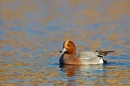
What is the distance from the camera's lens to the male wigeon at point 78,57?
51.6ft

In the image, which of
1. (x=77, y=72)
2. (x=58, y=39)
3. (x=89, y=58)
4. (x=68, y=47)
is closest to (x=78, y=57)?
(x=89, y=58)

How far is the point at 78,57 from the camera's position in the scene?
15.8 m

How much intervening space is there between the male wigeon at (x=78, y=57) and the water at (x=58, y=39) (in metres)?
0.33

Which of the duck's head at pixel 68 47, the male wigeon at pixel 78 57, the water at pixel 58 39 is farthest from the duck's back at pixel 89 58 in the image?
the water at pixel 58 39

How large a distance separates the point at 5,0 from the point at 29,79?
27.4 meters

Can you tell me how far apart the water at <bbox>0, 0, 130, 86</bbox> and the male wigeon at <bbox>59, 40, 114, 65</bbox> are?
1.08 feet

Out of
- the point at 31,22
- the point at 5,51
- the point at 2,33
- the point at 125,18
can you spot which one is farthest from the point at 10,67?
the point at 125,18

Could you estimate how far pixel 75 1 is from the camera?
38375mm

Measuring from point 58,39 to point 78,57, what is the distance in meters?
5.81

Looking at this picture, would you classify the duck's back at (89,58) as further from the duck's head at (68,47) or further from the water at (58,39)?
the water at (58,39)

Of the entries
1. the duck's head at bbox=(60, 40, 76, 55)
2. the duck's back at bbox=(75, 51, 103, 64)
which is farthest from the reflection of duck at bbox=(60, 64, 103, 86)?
the duck's head at bbox=(60, 40, 76, 55)

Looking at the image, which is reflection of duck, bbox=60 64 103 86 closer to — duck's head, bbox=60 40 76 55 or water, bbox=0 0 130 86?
water, bbox=0 0 130 86

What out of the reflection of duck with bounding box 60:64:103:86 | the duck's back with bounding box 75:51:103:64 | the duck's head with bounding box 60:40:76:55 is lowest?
the reflection of duck with bounding box 60:64:103:86

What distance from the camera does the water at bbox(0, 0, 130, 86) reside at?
1293 cm
